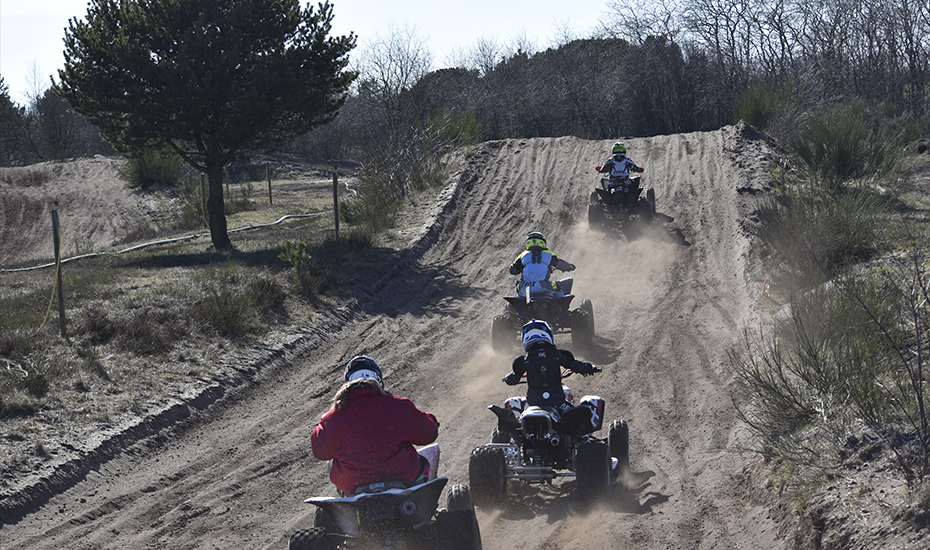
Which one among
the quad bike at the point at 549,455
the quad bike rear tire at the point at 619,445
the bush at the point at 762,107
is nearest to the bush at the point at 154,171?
the bush at the point at 762,107

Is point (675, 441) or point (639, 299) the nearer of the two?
point (675, 441)

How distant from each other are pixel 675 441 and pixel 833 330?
1831mm

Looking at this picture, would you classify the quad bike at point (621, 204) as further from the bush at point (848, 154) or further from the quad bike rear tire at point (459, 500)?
the quad bike rear tire at point (459, 500)

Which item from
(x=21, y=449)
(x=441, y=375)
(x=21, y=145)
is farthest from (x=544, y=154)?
(x=21, y=145)

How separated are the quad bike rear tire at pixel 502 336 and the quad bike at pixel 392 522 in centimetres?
616

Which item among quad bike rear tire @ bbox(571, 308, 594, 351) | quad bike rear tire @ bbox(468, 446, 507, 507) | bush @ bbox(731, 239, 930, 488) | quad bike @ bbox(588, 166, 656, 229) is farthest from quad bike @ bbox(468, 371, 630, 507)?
quad bike @ bbox(588, 166, 656, 229)

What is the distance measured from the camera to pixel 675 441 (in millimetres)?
7625

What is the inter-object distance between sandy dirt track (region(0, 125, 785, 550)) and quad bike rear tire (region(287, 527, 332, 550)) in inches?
59.3

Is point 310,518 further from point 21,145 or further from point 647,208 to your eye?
point 21,145

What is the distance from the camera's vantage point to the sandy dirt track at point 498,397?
619cm

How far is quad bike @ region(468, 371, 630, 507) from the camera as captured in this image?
616 cm

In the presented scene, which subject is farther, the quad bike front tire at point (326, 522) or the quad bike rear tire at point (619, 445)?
the quad bike rear tire at point (619, 445)

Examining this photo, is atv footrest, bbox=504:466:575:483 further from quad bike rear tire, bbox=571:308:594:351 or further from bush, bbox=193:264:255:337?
bush, bbox=193:264:255:337

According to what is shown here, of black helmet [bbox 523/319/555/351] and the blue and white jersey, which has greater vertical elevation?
the blue and white jersey
